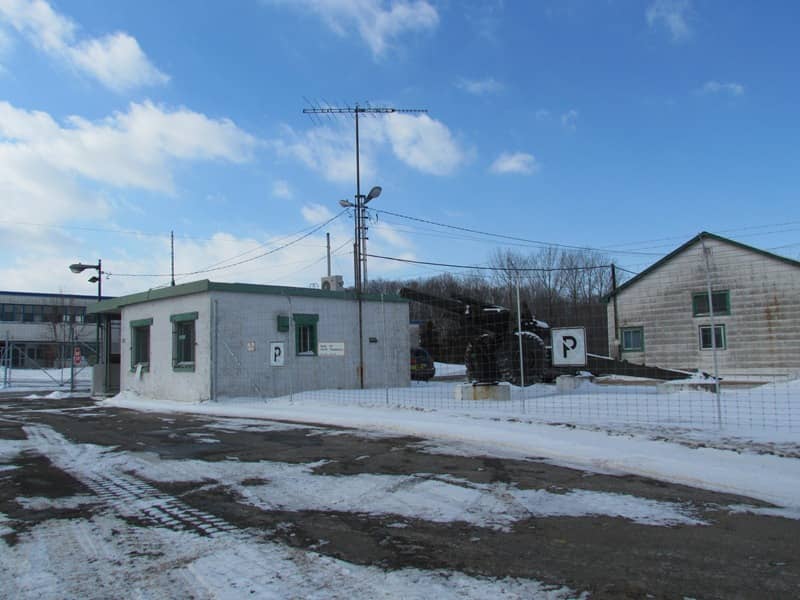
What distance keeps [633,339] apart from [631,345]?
0.35 meters

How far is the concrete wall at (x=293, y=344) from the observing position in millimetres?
19078

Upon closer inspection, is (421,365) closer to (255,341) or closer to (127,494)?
(255,341)

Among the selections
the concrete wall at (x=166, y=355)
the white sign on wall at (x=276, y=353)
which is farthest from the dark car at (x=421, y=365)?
the white sign on wall at (x=276, y=353)

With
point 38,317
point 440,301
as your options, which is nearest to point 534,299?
point 440,301

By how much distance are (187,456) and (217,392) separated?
10.2 metres

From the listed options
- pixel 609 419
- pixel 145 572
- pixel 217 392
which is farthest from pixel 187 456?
pixel 217 392

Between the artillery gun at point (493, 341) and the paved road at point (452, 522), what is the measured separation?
9.90 metres

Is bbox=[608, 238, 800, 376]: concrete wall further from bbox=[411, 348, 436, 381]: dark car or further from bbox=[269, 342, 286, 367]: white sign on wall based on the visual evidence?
bbox=[269, 342, 286, 367]: white sign on wall

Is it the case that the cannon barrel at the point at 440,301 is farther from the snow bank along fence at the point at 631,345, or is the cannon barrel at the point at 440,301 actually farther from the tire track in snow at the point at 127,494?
the tire track in snow at the point at 127,494

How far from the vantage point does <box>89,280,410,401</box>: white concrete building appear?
19016 millimetres

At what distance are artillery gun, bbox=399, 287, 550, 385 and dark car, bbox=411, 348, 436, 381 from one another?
11.5 metres

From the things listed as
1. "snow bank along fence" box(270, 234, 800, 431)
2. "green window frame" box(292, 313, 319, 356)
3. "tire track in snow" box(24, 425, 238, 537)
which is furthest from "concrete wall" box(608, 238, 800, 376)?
"tire track in snow" box(24, 425, 238, 537)

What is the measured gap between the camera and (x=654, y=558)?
14.4ft

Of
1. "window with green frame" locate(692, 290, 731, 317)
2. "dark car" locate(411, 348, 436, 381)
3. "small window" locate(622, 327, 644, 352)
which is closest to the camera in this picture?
"window with green frame" locate(692, 290, 731, 317)
